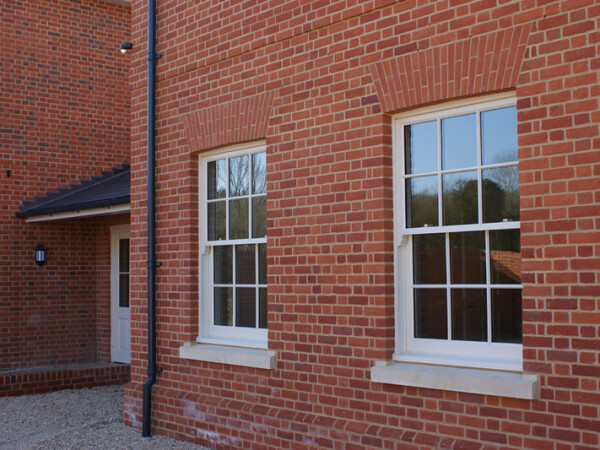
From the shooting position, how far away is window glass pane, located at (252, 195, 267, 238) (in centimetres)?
692

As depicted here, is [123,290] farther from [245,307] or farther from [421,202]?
[421,202]

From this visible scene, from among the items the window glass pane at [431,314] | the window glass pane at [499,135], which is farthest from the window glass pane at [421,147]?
the window glass pane at [431,314]

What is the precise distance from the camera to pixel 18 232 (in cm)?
1138

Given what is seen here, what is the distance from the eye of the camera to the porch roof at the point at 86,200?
32.7 feet

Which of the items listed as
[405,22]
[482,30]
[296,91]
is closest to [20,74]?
[296,91]

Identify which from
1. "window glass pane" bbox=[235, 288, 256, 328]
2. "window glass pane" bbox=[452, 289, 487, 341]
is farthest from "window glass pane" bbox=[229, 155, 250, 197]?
"window glass pane" bbox=[452, 289, 487, 341]

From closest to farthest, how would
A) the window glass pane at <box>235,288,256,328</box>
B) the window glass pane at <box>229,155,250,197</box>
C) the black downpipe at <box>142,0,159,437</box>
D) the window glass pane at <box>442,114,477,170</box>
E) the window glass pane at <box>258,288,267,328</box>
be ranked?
the window glass pane at <box>442,114,477,170</box> → the window glass pane at <box>258,288,267,328</box> → the window glass pane at <box>235,288,256,328</box> → the window glass pane at <box>229,155,250,197</box> → the black downpipe at <box>142,0,159,437</box>

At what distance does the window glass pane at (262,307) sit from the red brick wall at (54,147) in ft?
19.6

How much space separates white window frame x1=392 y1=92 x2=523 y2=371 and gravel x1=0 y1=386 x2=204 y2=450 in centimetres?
272

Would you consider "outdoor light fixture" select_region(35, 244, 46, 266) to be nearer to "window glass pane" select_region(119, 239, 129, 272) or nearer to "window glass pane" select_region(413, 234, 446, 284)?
"window glass pane" select_region(119, 239, 129, 272)

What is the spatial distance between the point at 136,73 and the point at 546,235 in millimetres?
5406

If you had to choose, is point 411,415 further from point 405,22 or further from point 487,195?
point 405,22

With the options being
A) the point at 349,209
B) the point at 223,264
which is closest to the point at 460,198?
the point at 349,209

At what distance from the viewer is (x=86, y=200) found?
10.5m
